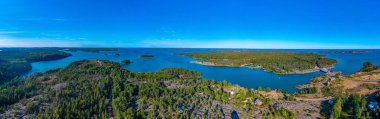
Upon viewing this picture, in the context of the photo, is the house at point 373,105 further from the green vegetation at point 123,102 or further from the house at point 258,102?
the house at point 258,102

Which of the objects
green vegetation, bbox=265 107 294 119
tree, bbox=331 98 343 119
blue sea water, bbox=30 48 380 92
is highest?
tree, bbox=331 98 343 119

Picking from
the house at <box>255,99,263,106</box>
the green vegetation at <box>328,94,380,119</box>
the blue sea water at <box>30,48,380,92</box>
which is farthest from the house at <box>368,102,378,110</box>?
the blue sea water at <box>30,48,380,92</box>

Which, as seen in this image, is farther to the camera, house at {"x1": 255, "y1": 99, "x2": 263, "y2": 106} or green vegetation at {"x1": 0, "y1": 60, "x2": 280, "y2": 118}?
house at {"x1": 255, "y1": 99, "x2": 263, "y2": 106}

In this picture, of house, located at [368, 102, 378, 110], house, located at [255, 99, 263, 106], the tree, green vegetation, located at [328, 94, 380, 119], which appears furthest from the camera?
house, located at [255, 99, 263, 106]

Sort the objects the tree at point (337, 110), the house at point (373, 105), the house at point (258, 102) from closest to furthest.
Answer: the tree at point (337, 110) → the house at point (373, 105) → the house at point (258, 102)

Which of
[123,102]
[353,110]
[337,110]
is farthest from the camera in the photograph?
[123,102]

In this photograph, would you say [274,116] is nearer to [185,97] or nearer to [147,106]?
[185,97]

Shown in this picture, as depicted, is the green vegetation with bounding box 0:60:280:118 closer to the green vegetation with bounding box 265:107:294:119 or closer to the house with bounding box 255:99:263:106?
the green vegetation with bounding box 265:107:294:119

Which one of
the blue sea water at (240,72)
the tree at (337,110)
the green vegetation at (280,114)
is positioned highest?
the tree at (337,110)

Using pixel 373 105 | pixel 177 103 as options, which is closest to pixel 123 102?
pixel 177 103

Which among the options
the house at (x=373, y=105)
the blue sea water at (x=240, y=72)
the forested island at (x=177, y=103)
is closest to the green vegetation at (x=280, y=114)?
the forested island at (x=177, y=103)

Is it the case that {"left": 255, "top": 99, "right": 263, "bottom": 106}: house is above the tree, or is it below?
below

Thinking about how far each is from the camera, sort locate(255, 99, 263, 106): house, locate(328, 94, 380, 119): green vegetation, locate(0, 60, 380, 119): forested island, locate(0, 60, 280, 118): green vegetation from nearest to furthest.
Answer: locate(328, 94, 380, 119): green vegetation → locate(0, 60, 380, 119): forested island → locate(0, 60, 280, 118): green vegetation → locate(255, 99, 263, 106): house

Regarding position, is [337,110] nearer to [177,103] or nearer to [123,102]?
[177,103]
